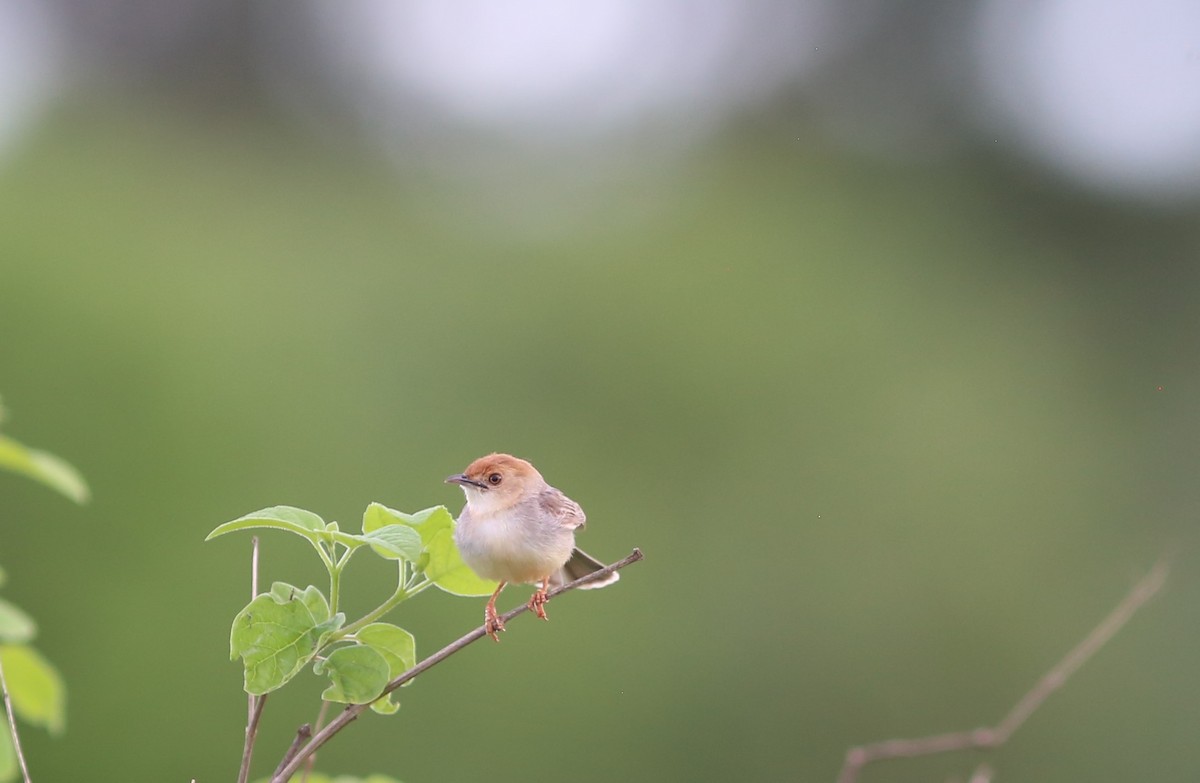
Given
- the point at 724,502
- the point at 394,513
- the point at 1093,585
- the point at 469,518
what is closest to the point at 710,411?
the point at 724,502

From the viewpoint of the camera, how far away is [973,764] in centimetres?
723

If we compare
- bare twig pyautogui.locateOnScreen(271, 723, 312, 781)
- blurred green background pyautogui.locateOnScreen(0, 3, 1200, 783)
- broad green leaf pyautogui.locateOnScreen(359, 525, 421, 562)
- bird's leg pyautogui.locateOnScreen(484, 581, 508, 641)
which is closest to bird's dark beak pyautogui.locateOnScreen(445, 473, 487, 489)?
bird's leg pyautogui.locateOnScreen(484, 581, 508, 641)

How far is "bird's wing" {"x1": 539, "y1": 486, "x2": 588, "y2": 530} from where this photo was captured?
2.67m

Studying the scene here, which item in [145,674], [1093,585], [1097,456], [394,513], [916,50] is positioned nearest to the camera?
[394,513]

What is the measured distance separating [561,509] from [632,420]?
4.71 m

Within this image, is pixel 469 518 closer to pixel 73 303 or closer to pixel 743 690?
pixel 73 303

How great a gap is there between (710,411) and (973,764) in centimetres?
289

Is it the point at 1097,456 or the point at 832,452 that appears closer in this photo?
the point at 832,452

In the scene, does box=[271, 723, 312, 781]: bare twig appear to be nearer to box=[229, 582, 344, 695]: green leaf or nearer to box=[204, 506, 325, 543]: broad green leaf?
box=[229, 582, 344, 695]: green leaf

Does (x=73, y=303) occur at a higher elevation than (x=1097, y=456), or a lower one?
higher

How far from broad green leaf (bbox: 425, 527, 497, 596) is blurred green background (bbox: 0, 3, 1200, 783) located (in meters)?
3.80

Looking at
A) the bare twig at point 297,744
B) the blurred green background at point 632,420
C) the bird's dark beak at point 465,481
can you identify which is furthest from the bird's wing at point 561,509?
the blurred green background at point 632,420

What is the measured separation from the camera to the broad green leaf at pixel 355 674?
1.15m

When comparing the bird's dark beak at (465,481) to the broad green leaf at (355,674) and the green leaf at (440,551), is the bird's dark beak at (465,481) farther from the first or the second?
the broad green leaf at (355,674)
